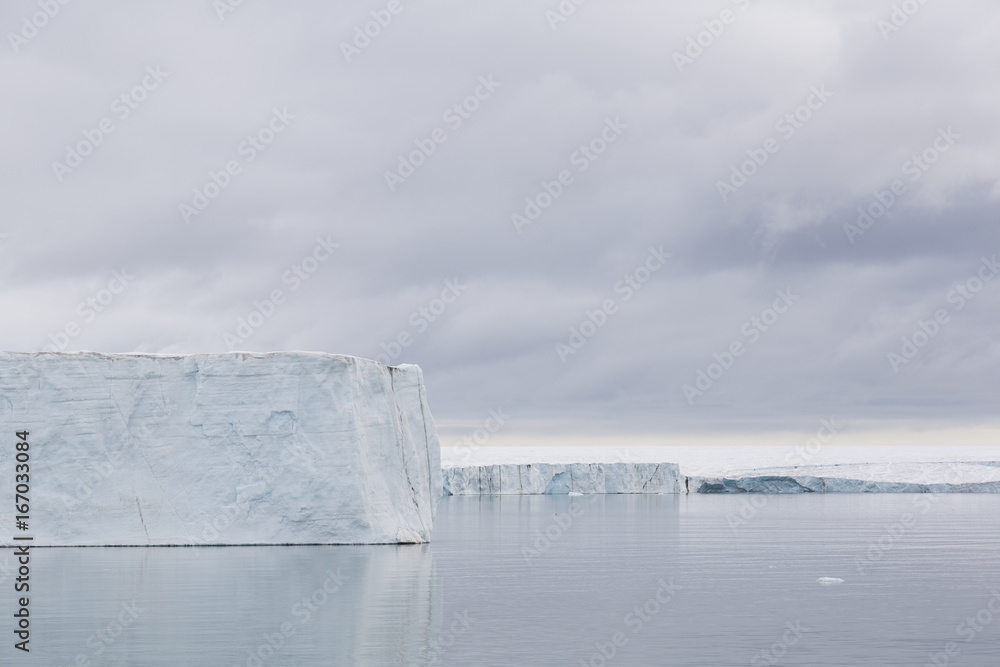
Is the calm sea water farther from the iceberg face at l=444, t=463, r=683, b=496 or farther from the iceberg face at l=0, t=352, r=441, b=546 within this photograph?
the iceberg face at l=444, t=463, r=683, b=496

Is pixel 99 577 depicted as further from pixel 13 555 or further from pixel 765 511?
pixel 765 511

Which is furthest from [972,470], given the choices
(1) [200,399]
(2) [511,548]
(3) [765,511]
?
(1) [200,399]

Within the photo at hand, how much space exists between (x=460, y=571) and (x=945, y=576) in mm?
8000

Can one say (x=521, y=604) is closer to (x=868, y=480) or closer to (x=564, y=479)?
(x=564, y=479)

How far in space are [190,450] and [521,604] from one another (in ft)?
40.0

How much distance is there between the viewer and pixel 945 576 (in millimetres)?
20172

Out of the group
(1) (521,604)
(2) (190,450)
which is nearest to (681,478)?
(2) (190,450)

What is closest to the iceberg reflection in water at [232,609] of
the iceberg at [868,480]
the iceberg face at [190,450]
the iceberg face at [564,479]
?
the iceberg face at [190,450]

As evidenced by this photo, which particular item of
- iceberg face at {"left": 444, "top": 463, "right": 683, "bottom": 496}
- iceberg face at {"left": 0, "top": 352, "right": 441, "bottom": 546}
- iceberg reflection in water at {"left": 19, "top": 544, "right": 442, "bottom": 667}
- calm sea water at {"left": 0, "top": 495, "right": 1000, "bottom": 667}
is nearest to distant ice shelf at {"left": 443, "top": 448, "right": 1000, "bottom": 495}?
iceberg face at {"left": 444, "top": 463, "right": 683, "bottom": 496}

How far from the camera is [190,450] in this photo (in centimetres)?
2617

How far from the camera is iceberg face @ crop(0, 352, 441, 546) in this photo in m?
25.7

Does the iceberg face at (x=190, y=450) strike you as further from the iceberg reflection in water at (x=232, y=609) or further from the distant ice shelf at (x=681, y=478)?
the distant ice shelf at (x=681, y=478)

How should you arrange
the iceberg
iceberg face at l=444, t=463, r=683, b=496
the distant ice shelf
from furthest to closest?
iceberg face at l=444, t=463, r=683, b=496, the distant ice shelf, the iceberg

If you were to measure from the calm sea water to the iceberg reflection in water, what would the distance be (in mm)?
37
